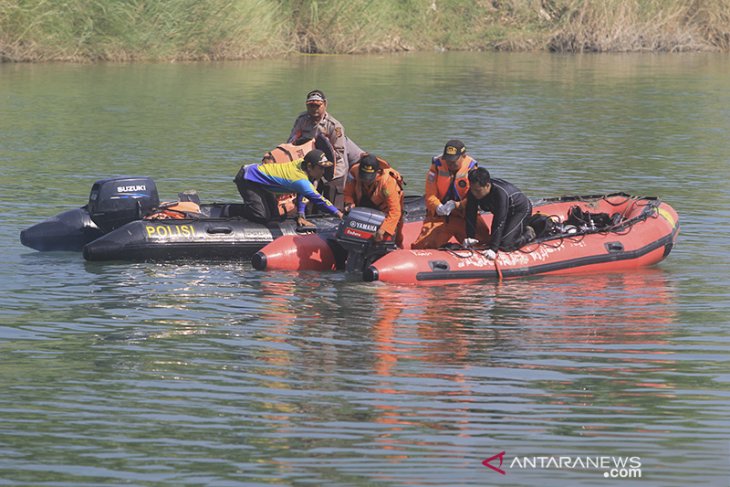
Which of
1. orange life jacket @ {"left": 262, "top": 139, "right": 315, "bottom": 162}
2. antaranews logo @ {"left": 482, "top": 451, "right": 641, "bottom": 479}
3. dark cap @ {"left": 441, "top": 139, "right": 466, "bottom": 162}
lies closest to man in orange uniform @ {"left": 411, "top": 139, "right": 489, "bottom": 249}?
dark cap @ {"left": 441, "top": 139, "right": 466, "bottom": 162}

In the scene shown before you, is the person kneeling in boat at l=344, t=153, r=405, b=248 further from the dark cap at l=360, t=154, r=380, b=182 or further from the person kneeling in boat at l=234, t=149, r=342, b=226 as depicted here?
the person kneeling in boat at l=234, t=149, r=342, b=226

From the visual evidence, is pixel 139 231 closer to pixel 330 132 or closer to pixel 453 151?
pixel 330 132

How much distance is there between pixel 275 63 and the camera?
132ft

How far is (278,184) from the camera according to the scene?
15.4 m

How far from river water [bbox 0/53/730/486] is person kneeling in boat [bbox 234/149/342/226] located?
3.09 ft

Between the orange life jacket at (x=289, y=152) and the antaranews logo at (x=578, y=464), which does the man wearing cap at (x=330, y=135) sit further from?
the antaranews logo at (x=578, y=464)

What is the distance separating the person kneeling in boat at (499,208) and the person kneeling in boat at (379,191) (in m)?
0.79

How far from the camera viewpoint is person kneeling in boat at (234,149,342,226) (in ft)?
49.2

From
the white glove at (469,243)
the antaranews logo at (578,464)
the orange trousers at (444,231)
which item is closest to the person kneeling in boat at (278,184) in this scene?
the orange trousers at (444,231)

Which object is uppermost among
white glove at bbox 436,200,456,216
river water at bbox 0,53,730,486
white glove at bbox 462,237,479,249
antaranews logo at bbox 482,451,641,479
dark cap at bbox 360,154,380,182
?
dark cap at bbox 360,154,380,182

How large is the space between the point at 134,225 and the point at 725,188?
10.0 m

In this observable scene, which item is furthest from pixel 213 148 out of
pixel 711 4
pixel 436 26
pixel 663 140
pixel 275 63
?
pixel 711 4

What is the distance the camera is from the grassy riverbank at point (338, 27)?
36812 mm

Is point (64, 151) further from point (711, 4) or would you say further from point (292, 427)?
point (711, 4)
